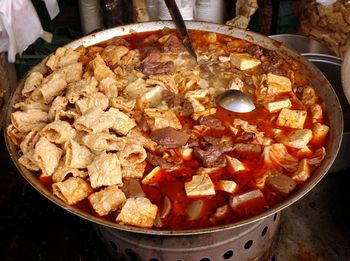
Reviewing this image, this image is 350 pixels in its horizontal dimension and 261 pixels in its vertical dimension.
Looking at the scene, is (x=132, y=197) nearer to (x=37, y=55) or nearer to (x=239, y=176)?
(x=239, y=176)

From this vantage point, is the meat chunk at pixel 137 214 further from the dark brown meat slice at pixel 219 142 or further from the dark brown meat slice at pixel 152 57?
the dark brown meat slice at pixel 152 57

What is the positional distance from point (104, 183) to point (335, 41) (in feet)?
9.79

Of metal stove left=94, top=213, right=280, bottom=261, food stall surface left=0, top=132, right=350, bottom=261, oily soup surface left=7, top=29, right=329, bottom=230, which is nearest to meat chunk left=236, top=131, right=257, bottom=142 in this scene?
oily soup surface left=7, top=29, right=329, bottom=230

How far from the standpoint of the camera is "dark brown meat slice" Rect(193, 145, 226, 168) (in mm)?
2604

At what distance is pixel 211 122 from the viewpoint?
2850 mm

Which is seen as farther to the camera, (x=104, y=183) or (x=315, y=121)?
(x=315, y=121)

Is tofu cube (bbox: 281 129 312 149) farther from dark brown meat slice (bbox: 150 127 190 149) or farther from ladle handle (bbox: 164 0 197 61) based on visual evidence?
ladle handle (bbox: 164 0 197 61)

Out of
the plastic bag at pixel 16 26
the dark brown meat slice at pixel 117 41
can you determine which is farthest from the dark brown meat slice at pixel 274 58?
the plastic bag at pixel 16 26

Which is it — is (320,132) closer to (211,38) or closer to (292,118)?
(292,118)

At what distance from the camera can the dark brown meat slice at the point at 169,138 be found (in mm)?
2699

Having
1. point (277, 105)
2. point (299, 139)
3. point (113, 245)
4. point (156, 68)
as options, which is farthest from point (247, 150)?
point (113, 245)

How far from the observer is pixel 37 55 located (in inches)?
198

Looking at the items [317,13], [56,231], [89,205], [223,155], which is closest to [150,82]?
[223,155]

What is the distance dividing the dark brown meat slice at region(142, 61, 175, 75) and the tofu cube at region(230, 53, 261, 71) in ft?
1.48
